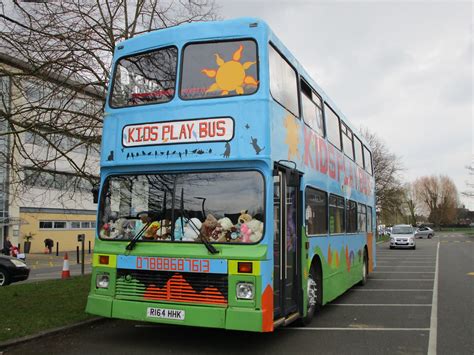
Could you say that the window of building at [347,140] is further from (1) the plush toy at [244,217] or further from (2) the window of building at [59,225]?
(2) the window of building at [59,225]

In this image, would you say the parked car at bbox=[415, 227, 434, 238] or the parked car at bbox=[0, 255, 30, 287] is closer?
the parked car at bbox=[0, 255, 30, 287]

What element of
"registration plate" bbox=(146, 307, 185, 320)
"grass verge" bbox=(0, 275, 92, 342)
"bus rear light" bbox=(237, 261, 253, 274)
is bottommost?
"grass verge" bbox=(0, 275, 92, 342)

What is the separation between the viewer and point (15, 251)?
26.1 m

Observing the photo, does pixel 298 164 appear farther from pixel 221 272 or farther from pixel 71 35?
pixel 71 35

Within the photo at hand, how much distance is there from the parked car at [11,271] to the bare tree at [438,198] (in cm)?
10306

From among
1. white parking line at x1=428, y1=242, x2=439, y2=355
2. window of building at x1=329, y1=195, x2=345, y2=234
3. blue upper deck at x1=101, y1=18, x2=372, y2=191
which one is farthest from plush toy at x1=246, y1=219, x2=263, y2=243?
window of building at x1=329, y1=195, x2=345, y2=234

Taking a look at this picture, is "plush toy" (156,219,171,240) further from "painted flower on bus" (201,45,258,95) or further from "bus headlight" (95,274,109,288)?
"painted flower on bus" (201,45,258,95)

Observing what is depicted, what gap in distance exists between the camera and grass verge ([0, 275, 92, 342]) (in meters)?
7.50

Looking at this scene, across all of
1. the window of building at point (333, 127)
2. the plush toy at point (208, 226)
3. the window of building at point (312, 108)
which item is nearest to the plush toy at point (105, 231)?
the plush toy at point (208, 226)

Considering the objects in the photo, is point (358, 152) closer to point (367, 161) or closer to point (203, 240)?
point (367, 161)

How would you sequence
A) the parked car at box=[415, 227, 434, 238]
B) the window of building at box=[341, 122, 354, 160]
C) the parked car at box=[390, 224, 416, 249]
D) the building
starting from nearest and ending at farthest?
the building
the window of building at box=[341, 122, 354, 160]
the parked car at box=[390, 224, 416, 249]
the parked car at box=[415, 227, 434, 238]

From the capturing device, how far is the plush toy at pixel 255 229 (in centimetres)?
614

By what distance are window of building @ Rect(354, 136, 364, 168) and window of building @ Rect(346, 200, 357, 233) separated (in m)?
1.61

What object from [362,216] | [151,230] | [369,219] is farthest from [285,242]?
[369,219]
